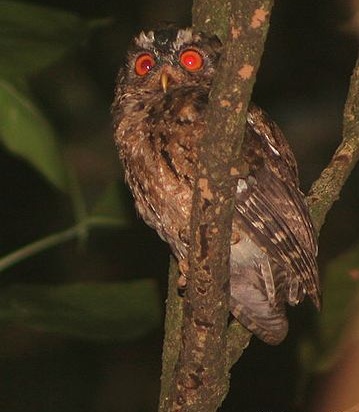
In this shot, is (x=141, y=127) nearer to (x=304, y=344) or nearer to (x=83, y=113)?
(x=304, y=344)

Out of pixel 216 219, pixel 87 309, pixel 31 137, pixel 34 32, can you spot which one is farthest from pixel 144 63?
pixel 216 219

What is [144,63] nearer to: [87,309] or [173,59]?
[173,59]

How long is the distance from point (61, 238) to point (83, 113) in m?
2.85

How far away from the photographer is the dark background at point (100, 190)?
5992 millimetres

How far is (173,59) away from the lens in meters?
3.66

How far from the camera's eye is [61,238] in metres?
3.51

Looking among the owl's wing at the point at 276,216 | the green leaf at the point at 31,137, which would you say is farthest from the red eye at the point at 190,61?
the green leaf at the point at 31,137

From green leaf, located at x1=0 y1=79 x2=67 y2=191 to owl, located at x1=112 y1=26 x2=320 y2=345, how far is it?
248 millimetres

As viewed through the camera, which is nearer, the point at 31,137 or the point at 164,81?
the point at 31,137

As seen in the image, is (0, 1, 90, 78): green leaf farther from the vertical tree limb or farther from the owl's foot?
the owl's foot

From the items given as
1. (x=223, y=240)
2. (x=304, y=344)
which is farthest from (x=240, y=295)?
(x=223, y=240)

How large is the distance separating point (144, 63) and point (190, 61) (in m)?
0.20

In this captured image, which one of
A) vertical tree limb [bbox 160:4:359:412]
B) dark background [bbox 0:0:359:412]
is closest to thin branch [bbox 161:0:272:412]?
vertical tree limb [bbox 160:4:359:412]

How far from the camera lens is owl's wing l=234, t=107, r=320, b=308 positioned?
3.22 metres
